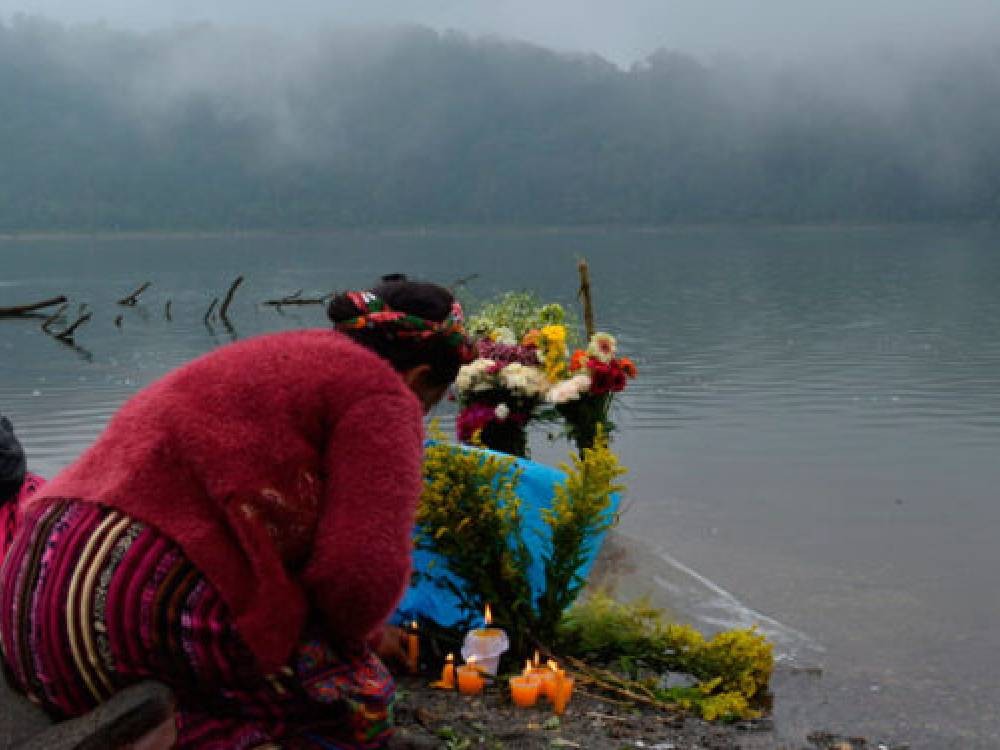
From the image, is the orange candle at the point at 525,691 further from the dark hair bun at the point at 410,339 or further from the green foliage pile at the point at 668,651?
the dark hair bun at the point at 410,339

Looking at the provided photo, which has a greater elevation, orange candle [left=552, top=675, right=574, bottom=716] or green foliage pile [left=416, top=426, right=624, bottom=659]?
green foliage pile [left=416, top=426, right=624, bottom=659]

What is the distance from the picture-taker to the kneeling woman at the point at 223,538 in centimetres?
263

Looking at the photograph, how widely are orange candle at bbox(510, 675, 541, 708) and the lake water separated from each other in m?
1.97

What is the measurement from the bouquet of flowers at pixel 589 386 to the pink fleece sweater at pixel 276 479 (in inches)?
206

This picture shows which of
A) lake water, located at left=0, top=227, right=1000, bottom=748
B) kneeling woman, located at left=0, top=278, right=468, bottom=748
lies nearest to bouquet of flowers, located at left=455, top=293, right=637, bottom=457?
lake water, located at left=0, top=227, right=1000, bottom=748

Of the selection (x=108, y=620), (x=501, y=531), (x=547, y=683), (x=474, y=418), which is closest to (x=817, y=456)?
(x=474, y=418)

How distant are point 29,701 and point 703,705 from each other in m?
3.31

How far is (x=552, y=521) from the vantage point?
5320mm

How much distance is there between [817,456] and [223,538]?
48.5ft

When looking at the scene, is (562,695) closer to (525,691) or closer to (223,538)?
(525,691)

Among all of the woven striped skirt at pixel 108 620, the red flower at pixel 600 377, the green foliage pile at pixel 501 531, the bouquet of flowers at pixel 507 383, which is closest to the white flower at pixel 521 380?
the bouquet of flowers at pixel 507 383

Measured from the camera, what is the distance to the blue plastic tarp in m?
5.44

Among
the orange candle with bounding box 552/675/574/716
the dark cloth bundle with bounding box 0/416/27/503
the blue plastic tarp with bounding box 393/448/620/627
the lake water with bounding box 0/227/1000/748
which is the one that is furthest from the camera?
the lake water with bounding box 0/227/1000/748

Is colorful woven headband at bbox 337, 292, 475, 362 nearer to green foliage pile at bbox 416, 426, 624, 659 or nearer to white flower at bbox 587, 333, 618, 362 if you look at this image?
green foliage pile at bbox 416, 426, 624, 659
